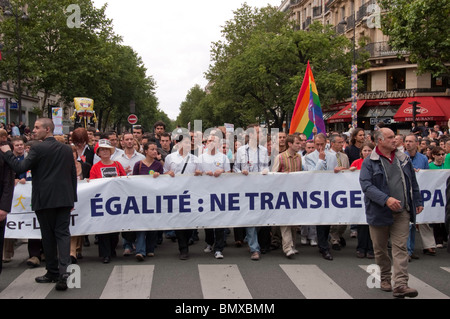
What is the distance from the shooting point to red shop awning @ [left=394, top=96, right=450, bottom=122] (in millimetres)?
35312

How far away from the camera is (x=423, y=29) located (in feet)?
84.0

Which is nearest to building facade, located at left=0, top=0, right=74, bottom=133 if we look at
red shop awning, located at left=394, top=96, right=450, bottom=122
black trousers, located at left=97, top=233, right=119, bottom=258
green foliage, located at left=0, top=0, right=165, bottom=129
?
green foliage, located at left=0, top=0, right=165, bottom=129

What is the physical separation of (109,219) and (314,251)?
11.1ft

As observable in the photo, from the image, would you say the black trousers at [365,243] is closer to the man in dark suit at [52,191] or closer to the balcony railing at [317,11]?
the man in dark suit at [52,191]

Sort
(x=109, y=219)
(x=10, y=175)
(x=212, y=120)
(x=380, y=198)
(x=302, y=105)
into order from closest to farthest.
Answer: (x=380, y=198) → (x=10, y=175) → (x=109, y=219) → (x=302, y=105) → (x=212, y=120)

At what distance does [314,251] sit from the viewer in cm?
911

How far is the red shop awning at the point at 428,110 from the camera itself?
35.3 meters

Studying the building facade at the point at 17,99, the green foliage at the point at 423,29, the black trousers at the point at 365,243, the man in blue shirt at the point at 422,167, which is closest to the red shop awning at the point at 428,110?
the green foliage at the point at 423,29

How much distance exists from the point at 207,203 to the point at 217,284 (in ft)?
6.97

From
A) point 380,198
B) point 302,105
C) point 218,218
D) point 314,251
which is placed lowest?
point 314,251

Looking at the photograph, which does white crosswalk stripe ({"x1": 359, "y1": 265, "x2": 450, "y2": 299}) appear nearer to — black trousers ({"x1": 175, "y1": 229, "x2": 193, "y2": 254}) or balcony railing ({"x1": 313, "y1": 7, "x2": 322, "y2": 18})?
black trousers ({"x1": 175, "y1": 229, "x2": 193, "y2": 254})

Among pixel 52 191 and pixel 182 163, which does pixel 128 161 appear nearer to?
pixel 182 163

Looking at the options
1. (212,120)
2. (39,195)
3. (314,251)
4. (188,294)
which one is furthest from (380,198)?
(212,120)

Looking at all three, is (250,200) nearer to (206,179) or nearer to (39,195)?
(206,179)
